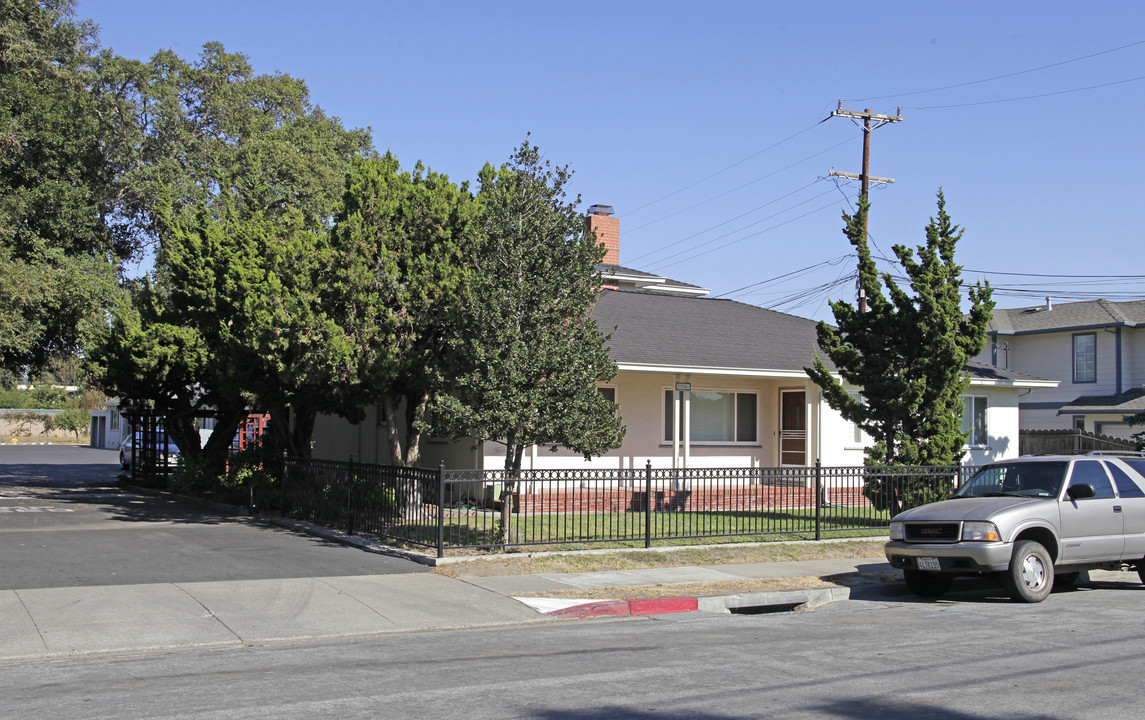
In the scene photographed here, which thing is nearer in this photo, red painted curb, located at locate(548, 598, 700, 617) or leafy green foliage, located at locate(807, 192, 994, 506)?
red painted curb, located at locate(548, 598, 700, 617)

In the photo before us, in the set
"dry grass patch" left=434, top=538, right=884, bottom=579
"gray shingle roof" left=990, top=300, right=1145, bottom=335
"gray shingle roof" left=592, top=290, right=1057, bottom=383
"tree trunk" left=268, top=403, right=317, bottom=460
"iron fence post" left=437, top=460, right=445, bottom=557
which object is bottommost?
"dry grass patch" left=434, top=538, right=884, bottom=579

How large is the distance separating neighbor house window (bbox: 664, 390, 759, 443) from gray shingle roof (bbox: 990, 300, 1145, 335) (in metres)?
19.6

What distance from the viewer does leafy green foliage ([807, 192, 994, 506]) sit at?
17969 mm

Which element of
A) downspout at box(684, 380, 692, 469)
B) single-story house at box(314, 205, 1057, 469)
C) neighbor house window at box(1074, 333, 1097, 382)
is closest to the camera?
downspout at box(684, 380, 692, 469)

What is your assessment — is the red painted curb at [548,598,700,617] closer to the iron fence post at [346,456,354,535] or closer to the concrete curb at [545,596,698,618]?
the concrete curb at [545,596,698,618]

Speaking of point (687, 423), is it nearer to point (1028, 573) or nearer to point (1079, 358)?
point (1028, 573)

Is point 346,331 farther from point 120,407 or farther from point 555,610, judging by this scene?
point 120,407

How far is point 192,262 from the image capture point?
794 inches

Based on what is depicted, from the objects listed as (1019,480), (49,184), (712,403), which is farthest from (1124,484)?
(49,184)

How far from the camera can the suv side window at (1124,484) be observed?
1265 cm

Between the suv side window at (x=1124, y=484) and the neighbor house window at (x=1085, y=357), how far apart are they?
28.1 m

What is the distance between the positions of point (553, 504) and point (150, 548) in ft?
26.5

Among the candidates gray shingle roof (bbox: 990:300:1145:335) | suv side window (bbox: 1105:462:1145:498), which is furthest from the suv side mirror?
gray shingle roof (bbox: 990:300:1145:335)

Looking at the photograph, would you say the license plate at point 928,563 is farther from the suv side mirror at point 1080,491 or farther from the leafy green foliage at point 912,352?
the leafy green foliage at point 912,352
